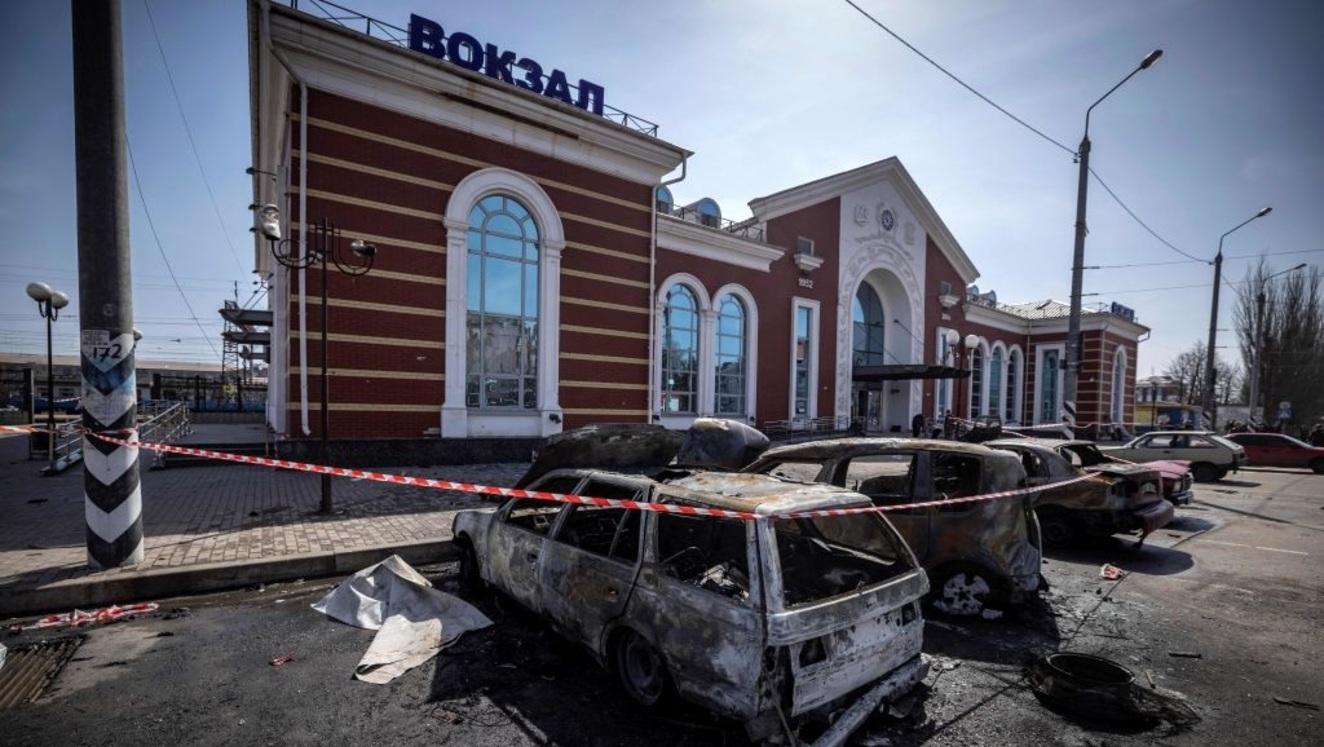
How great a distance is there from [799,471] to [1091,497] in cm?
458

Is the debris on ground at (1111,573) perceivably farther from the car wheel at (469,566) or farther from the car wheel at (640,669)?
the car wheel at (469,566)

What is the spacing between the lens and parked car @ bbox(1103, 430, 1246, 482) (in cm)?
1530

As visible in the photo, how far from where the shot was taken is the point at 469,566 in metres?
5.58

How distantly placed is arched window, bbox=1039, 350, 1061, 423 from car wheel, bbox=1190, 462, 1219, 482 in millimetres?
23740

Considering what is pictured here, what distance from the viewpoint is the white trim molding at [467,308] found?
13.0 meters

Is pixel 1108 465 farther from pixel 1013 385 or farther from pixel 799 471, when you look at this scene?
pixel 1013 385

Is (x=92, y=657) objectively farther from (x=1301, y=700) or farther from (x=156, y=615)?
(x=1301, y=700)

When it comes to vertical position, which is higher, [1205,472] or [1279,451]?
[1279,451]

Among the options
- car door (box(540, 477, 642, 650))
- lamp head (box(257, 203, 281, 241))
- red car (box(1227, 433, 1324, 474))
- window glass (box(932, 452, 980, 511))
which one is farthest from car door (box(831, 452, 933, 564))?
red car (box(1227, 433, 1324, 474))

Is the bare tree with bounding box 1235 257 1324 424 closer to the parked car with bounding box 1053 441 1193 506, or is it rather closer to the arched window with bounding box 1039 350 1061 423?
the arched window with bounding box 1039 350 1061 423

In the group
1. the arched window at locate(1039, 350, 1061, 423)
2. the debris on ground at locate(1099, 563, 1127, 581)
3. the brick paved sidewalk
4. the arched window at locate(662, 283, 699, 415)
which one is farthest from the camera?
the arched window at locate(1039, 350, 1061, 423)

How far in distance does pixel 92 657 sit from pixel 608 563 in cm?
385

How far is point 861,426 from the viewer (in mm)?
26500

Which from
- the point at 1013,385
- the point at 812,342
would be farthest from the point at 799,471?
the point at 1013,385
